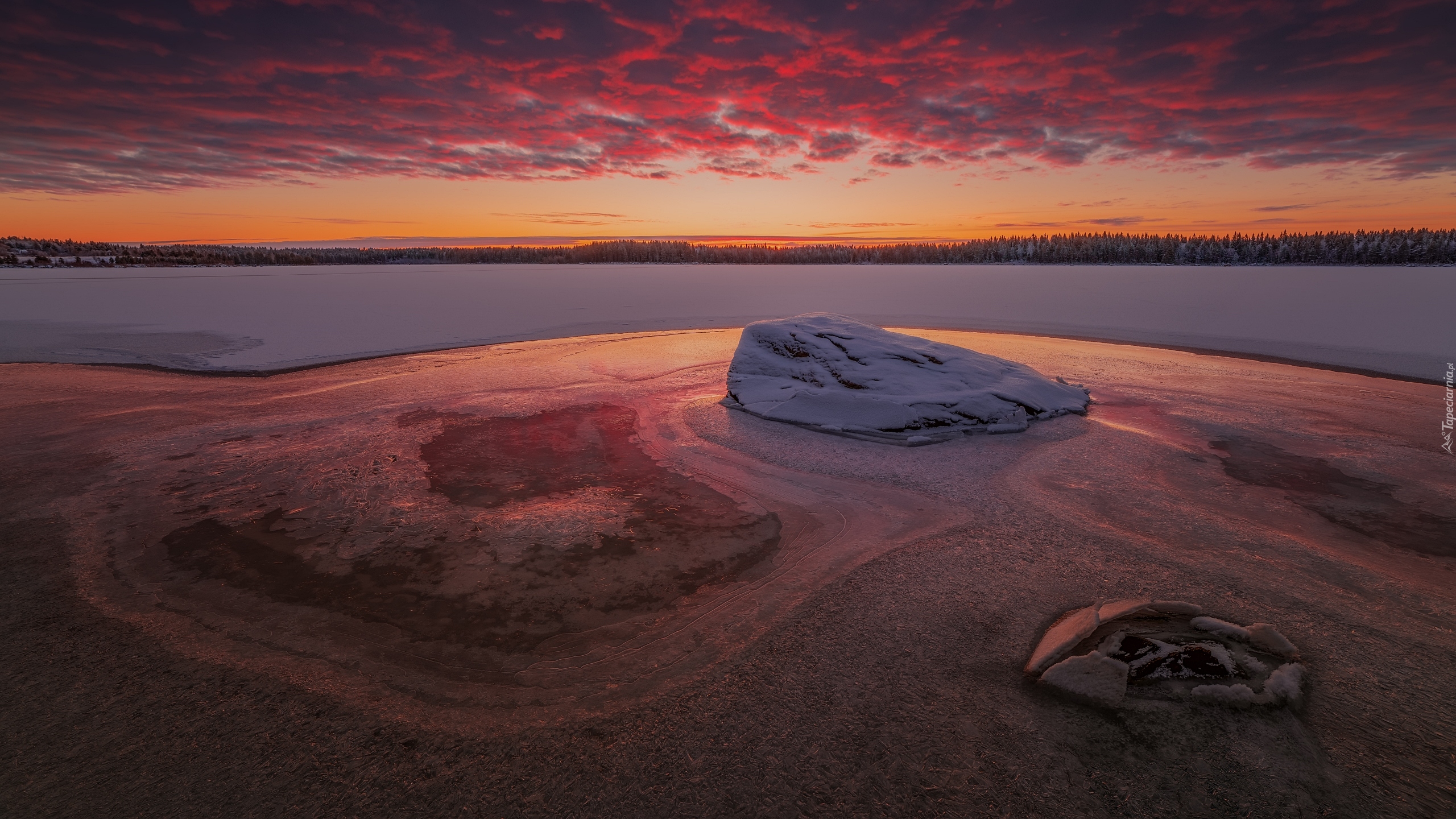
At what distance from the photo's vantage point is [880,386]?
658 cm

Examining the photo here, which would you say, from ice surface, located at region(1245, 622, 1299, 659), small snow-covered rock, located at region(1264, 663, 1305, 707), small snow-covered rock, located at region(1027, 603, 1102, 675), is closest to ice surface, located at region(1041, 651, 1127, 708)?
small snow-covered rock, located at region(1027, 603, 1102, 675)

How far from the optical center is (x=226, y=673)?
232 cm

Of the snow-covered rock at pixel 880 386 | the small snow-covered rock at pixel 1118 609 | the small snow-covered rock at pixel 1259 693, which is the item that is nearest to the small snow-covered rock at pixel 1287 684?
the small snow-covered rock at pixel 1259 693

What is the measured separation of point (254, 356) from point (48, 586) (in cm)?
745

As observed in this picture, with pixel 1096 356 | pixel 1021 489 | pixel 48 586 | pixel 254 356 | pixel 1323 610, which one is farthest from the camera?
pixel 1096 356

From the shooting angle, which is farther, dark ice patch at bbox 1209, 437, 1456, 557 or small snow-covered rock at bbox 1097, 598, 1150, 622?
dark ice patch at bbox 1209, 437, 1456, 557

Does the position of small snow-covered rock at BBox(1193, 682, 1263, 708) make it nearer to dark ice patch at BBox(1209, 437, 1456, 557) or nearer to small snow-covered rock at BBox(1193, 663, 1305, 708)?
small snow-covered rock at BBox(1193, 663, 1305, 708)

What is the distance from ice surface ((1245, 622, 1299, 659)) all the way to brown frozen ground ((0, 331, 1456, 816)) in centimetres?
10

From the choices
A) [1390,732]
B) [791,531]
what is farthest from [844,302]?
[1390,732]

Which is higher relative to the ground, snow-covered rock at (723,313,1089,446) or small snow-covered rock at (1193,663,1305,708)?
snow-covered rock at (723,313,1089,446)

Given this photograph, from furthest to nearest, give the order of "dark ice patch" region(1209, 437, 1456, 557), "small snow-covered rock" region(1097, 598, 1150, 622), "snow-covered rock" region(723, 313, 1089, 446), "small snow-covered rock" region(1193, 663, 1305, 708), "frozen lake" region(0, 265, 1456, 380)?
"frozen lake" region(0, 265, 1456, 380)
"snow-covered rock" region(723, 313, 1089, 446)
"dark ice patch" region(1209, 437, 1456, 557)
"small snow-covered rock" region(1097, 598, 1150, 622)
"small snow-covered rock" region(1193, 663, 1305, 708)

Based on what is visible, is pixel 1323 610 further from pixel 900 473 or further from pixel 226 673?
pixel 226 673

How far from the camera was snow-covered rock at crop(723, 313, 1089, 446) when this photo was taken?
589 centimetres

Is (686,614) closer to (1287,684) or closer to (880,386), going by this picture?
(1287,684)
